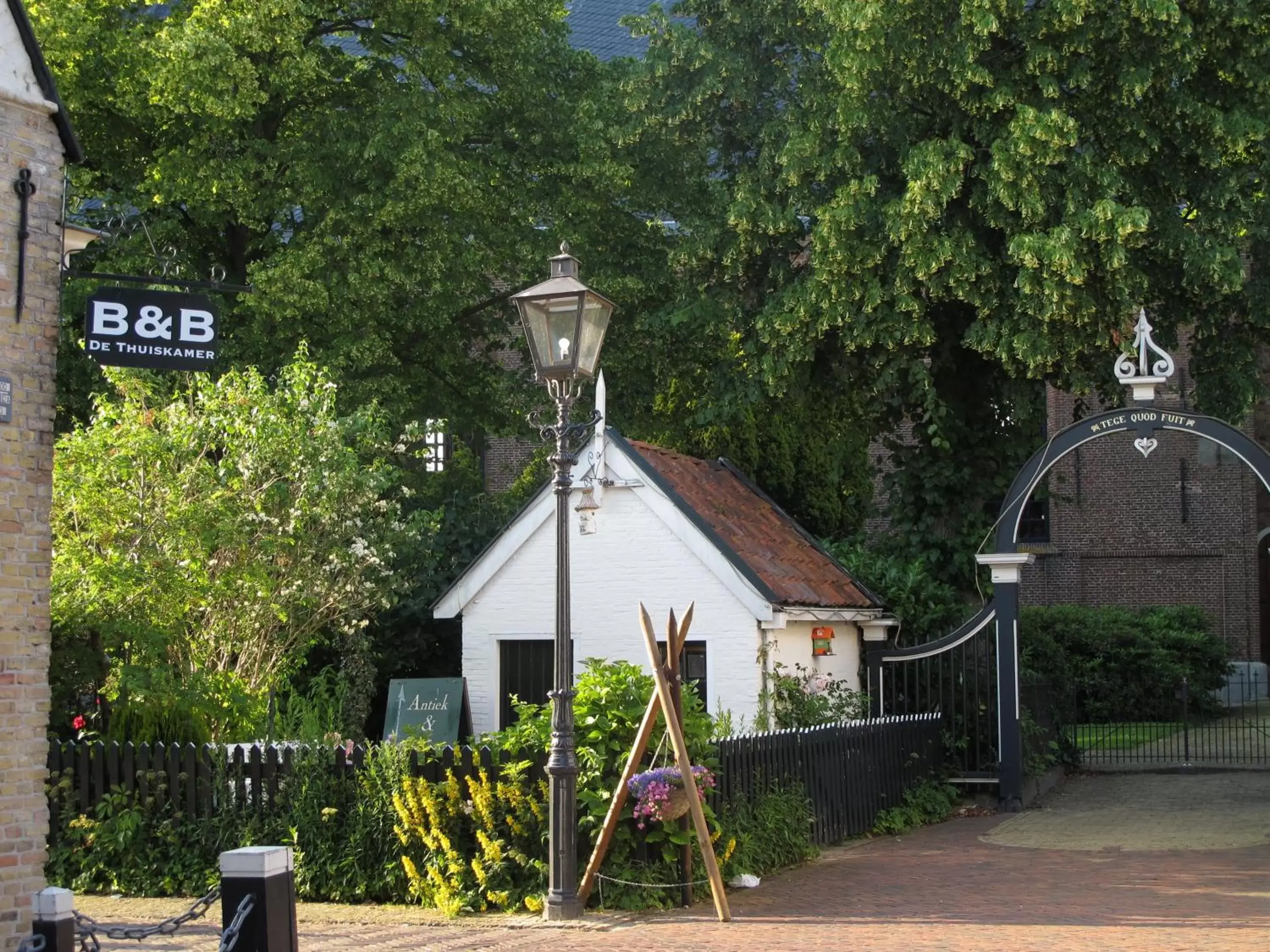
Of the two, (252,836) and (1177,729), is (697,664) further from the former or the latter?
(1177,729)

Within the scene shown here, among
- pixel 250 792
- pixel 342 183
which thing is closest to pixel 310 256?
pixel 342 183

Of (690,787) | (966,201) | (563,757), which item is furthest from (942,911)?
(966,201)

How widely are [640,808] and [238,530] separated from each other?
599 centimetres

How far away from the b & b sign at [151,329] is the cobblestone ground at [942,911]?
148 inches

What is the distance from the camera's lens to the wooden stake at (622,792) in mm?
10586

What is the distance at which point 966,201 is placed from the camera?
1875cm

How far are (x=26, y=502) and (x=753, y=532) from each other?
953 cm

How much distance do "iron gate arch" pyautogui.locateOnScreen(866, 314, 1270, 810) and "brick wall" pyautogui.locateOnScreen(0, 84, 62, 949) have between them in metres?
10.3

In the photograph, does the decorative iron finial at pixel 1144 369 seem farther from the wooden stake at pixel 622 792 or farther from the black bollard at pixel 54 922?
the black bollard at pixel 54 922

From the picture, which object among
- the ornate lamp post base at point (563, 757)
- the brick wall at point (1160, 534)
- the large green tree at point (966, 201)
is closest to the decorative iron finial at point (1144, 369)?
the large green tree at point (966, 201)

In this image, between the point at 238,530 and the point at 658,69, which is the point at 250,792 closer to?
the point at 238,530

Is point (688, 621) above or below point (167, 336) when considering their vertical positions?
below

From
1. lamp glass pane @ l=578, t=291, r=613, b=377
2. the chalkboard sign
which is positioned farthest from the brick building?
the chalkboard sign

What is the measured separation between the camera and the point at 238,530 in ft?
48.5
